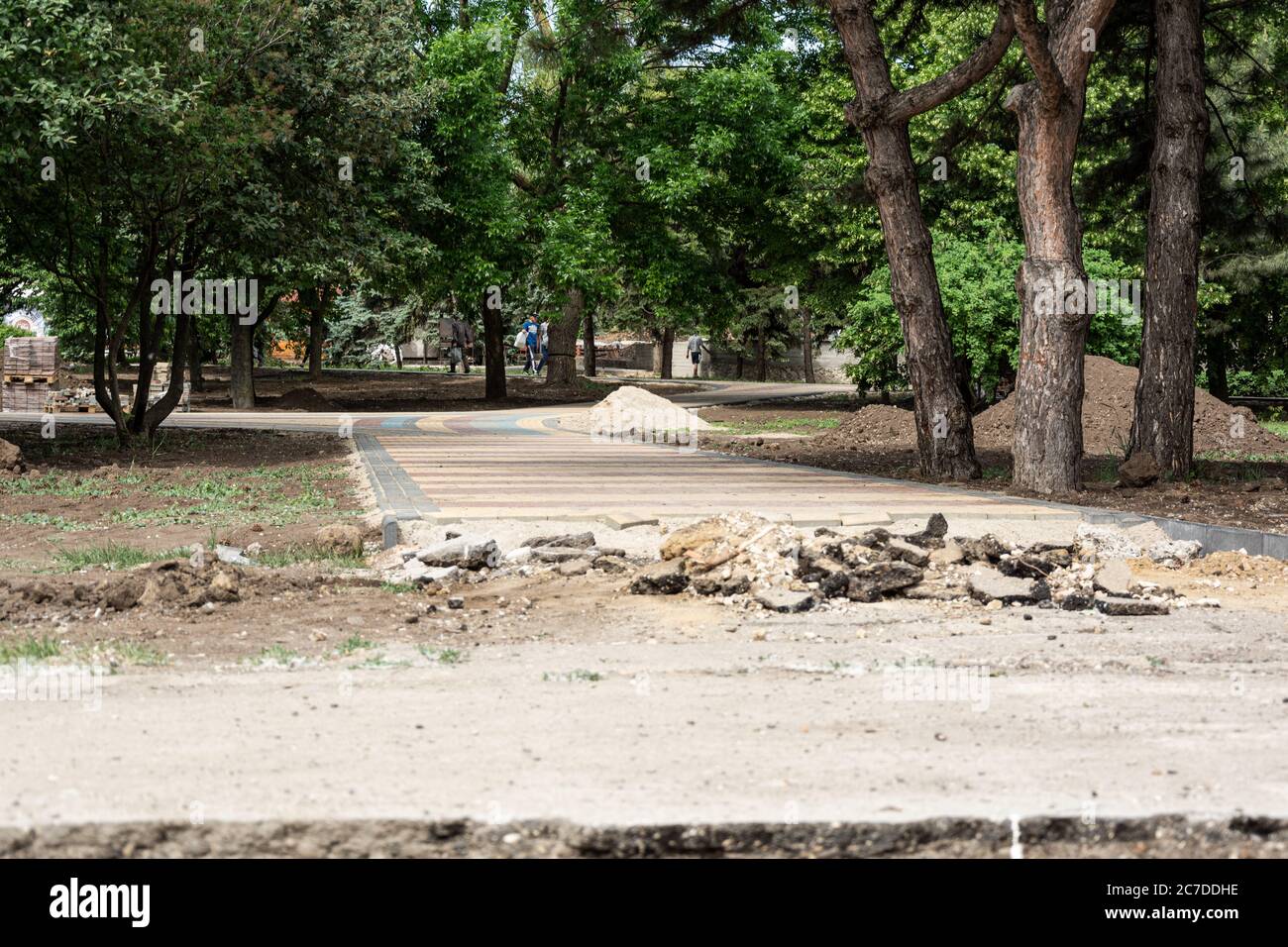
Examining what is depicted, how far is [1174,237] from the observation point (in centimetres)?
1450

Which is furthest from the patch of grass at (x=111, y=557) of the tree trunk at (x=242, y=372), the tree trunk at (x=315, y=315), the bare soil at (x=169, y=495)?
the tree trunk at (x=315, y=315)

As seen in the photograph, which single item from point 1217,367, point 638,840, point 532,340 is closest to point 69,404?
point 532,340

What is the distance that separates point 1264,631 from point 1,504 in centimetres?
1027

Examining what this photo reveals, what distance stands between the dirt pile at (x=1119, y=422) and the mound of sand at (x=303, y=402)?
1572 centimetres

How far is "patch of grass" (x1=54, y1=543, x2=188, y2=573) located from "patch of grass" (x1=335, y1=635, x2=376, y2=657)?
9.26ft

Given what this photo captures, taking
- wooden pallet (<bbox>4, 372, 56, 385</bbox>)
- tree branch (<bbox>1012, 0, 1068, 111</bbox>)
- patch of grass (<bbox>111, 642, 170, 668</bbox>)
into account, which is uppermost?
tree branch (<bbox>1012, 0, 1068, 111</bbox>)

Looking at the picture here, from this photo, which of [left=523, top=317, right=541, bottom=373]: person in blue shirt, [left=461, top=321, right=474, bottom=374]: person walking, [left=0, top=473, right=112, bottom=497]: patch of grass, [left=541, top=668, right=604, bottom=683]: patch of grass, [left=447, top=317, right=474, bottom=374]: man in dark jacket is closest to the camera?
[left=541, top=668, right=604, bottom=683]: patch of grass

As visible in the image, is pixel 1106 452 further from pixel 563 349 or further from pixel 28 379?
pixel 563 349

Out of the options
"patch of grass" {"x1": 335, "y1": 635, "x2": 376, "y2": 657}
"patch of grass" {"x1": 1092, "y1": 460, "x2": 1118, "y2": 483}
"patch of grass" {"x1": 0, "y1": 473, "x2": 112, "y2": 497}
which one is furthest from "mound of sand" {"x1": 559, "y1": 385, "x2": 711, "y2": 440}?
"patch of grass" {"x1": 335, "y1": 635, "x2": 376, "y2": 657}

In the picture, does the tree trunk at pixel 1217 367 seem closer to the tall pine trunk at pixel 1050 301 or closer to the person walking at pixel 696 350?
the tall pine trunk at pixel 1050 301

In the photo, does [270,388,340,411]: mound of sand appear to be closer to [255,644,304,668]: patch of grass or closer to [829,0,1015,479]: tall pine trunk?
[829,0,1015,479]: tall pine trunk

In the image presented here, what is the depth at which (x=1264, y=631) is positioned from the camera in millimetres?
7141

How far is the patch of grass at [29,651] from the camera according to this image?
20.6 ft

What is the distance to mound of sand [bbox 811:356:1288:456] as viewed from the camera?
847 inches
